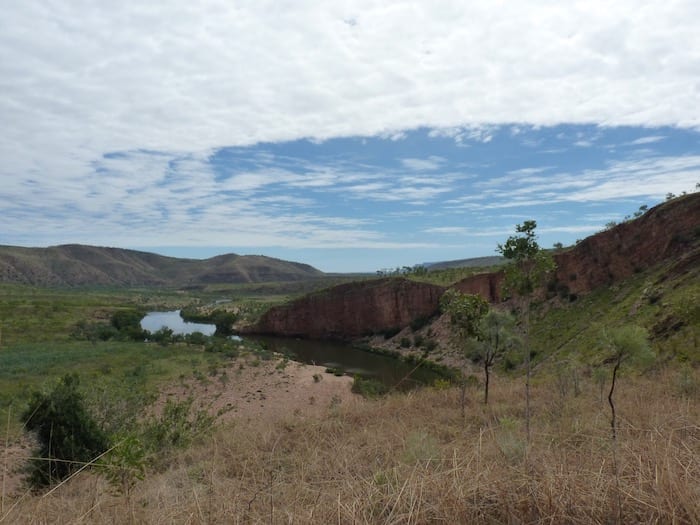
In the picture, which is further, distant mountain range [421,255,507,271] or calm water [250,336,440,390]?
distant mountain range [421,255,507,271]

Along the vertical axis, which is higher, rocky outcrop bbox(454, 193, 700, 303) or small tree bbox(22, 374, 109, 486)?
rocky outcrop bbox(454, 193, 700, 303)

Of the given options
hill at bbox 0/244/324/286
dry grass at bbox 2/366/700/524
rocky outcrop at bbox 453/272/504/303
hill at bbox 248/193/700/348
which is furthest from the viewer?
hill at bbox 0/244/324/286

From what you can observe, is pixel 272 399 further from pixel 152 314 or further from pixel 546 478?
pixel 152 314

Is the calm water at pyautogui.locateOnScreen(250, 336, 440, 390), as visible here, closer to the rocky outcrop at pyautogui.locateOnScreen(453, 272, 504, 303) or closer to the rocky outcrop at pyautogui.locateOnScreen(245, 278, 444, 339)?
the rocky outcrop at pyautogui.locateOnScreen(245, 278, 444, 339)

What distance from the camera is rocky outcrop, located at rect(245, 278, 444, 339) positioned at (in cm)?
5081

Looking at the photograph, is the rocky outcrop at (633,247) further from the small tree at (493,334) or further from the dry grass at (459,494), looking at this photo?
the dry grass at (459,494)

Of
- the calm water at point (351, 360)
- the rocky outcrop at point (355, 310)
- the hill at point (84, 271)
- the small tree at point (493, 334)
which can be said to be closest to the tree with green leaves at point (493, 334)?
the small tree at point (493, 334)

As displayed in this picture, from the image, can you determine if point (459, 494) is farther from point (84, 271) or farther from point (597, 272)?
point (84, 271)

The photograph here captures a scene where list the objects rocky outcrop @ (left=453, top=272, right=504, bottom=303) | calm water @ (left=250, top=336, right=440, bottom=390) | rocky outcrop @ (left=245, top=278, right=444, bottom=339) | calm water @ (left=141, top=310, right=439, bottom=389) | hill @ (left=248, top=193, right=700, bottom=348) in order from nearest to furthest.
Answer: hill @ (left=248, top=193, right=700, bottom=348)
calm water @ (left=141, top=310, right=439, bottom=389)
calm water @ (left=250, top=336, right=440, bottom=390)
rocky outcrop @ (left=453, top=272, right=504, bottom=303)
rocky outcrop @ (left=245, top=278, right=444, bottom=339)

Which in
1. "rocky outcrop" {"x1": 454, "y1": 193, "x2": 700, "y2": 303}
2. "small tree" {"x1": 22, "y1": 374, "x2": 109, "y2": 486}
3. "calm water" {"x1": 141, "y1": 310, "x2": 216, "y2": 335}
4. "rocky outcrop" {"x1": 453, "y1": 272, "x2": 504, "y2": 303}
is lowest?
"calm water" {"x1": 141, "y1": 310, "x2": 216, "y2": 335}

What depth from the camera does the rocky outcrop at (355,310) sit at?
50.8m

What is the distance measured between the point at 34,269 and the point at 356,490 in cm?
16624

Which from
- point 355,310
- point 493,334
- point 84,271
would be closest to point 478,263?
point 355,310

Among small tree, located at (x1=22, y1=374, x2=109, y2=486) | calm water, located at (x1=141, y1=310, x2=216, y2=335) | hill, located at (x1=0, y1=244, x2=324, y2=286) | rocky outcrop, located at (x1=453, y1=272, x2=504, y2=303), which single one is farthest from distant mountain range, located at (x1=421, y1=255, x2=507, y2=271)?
hill, located at (x1=0, y1=244, x2=324, y2=286)
